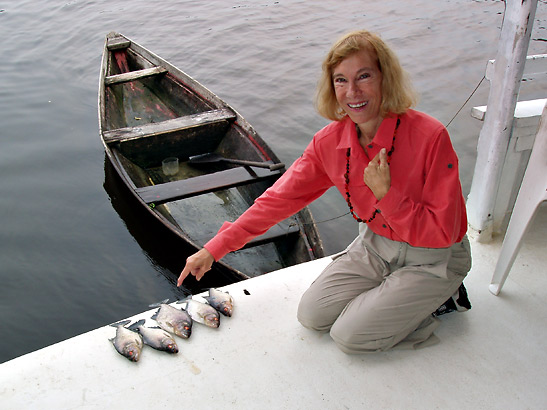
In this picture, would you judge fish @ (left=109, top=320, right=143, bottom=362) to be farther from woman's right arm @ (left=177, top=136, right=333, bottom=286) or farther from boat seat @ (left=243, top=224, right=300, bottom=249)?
boat seat @ (left=243, top=224, right=300, bottom=249)

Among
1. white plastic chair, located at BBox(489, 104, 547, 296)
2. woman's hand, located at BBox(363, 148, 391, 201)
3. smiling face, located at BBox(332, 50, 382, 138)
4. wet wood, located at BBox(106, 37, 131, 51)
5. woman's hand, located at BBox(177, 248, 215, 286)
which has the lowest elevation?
woman's hand, located at BBox(177, 248, 215, 286)

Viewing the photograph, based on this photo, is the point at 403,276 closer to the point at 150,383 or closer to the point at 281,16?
the point at 150,383

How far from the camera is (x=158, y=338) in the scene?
245 cm

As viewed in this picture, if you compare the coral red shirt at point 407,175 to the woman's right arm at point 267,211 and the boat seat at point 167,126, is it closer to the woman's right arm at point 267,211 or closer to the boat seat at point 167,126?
the woman's right arm at point 267,211

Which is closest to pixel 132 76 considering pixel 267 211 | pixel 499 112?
pixel 267 211

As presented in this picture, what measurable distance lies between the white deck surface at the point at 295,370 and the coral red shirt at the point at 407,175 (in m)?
0.55

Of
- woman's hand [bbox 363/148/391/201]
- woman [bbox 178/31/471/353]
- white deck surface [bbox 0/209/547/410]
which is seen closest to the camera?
woman's hand [bbox 363/148/391/201]

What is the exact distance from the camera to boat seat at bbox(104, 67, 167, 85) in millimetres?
7066

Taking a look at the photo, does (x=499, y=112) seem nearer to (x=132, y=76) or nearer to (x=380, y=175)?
(x=380, y=175)

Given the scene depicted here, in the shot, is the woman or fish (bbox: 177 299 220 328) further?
fish (bbox: 177 299 220 328)

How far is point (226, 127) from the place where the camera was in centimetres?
616

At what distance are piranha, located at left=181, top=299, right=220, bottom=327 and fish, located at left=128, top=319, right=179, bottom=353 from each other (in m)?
0.18

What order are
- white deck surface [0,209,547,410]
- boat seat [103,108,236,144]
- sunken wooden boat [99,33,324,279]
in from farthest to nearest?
boat seat [103,108,236,144] < sunken wooden boat [99,33,324,279] < white deck surface [0,209,547,410]

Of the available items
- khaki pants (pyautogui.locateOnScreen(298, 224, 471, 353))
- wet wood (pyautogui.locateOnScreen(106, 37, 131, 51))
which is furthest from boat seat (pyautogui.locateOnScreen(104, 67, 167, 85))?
khaki pants (pyautogui.locateOnScreen(298, 224, 471, 353))
